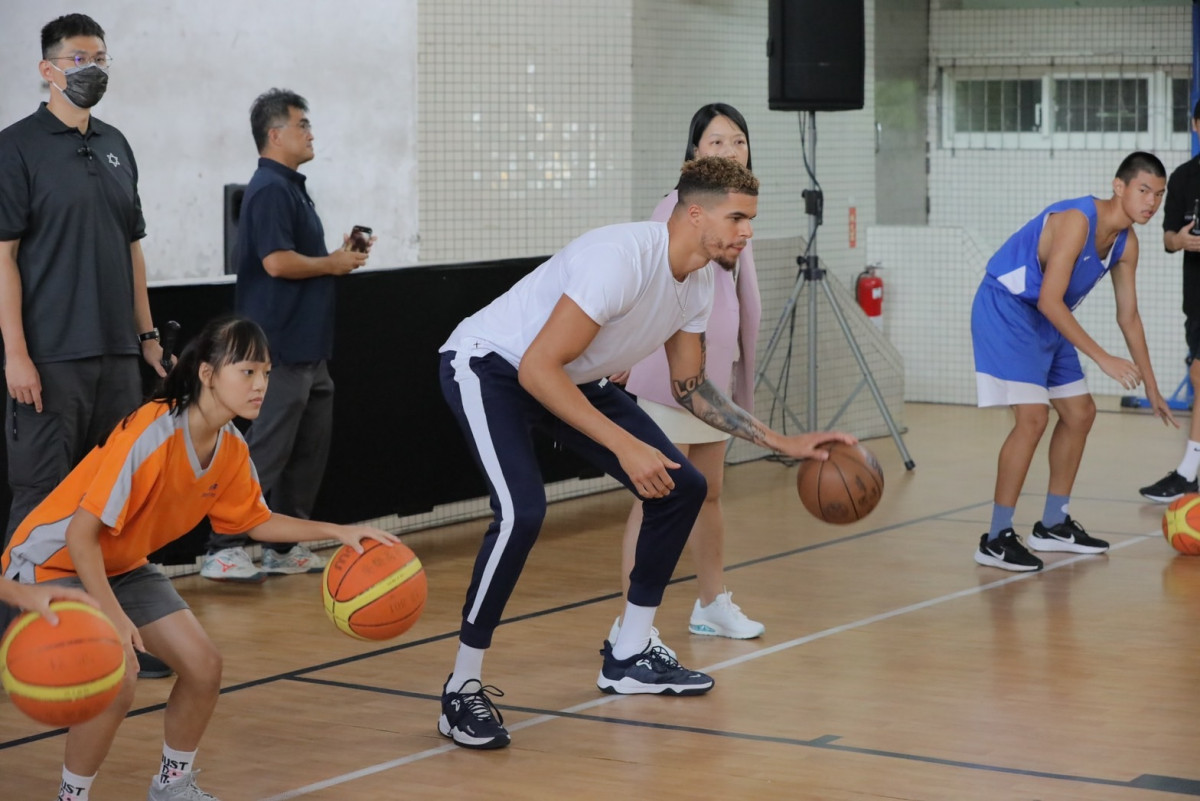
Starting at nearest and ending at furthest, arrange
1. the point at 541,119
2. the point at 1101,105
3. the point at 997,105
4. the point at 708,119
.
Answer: the point at 708,119 → the point at 541,119 → the point at 1101,105 → the point at 997,105

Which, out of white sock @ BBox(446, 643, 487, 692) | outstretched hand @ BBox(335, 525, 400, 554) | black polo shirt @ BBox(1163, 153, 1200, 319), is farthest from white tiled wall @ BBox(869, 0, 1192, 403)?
outstretched hand @ BBox(335, 525, 400, 554)

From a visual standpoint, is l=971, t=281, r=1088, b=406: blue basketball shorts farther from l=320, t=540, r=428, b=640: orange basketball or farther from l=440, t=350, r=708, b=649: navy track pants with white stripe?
l=320, t=540, r=428, b=640: orange basketball

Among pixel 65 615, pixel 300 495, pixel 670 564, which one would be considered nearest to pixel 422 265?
pixel 300 495

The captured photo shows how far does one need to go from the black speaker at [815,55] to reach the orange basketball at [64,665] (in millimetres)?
6101

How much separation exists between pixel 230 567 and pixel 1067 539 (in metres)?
3.38

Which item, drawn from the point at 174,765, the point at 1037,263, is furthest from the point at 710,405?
the point at 1037,263

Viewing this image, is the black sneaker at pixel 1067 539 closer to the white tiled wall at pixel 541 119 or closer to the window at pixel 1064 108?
the white tiled wall at pixel 541 119

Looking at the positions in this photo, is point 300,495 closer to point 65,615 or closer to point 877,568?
point 877,568

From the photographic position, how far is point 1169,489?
803cm

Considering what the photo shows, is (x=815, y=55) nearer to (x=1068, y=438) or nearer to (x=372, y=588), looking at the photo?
(x=1068, y=438)

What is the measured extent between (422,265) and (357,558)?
11.4 ft

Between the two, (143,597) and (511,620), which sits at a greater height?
(143,597)

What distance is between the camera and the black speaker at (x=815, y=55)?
8.67 meters

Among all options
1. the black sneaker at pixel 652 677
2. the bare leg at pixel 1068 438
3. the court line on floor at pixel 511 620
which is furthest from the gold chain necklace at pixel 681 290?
the bare leg at pixel 1068 438
